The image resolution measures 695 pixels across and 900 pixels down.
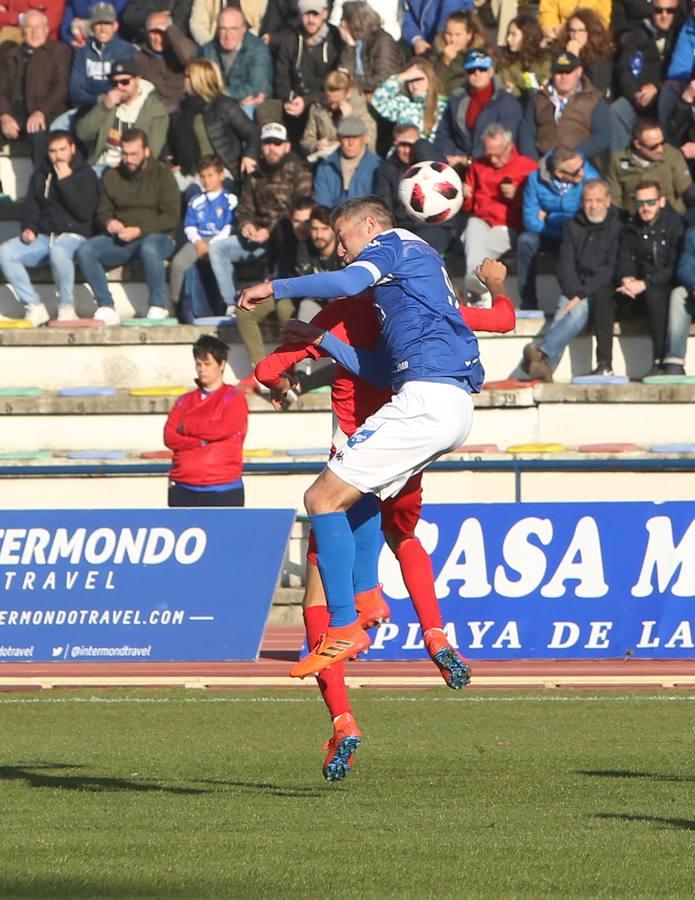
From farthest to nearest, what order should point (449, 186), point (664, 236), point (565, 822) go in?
1. point (664, 236)
2. point (449, 186)
3. point (565, 822)

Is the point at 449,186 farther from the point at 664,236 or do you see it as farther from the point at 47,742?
the point at 664,236

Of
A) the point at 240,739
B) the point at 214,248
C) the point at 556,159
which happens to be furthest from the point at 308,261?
the point at 240,739

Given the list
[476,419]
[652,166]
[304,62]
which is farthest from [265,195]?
[652,166]

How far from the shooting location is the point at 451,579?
1388cm

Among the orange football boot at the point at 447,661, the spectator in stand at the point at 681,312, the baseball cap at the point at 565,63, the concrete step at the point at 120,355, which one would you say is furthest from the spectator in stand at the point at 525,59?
the orange football boot at the point at 447,661

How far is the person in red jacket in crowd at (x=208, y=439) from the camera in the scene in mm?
14898

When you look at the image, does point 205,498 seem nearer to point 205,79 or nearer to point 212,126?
point 212,126

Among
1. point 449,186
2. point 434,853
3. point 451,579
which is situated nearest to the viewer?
point 434,853

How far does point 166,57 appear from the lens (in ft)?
67.6

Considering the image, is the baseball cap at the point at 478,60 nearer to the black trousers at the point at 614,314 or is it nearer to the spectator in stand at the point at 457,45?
the spectator in stand at the point at 457,45

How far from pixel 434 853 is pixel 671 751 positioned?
3523mm

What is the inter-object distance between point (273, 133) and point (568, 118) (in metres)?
3.03

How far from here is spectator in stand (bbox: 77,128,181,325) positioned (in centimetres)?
1877

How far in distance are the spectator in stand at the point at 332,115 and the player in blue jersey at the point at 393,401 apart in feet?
A: 34.8
